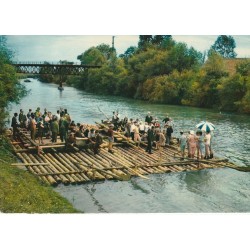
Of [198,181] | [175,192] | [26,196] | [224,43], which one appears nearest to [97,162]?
[175,192]

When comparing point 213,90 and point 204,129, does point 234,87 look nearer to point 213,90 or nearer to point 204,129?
point 213,90

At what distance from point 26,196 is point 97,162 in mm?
4882

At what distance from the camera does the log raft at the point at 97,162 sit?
45.4ft

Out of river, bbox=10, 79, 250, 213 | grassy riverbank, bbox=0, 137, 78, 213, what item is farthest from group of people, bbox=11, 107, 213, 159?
grassy riverbank, bbox=0, 137, 78, 213

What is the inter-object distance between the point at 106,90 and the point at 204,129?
26889 mm

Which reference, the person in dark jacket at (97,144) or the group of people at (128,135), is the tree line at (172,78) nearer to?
the group of people at (128,135)

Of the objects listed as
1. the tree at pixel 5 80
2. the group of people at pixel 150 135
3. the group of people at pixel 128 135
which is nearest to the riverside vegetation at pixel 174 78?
the group of people at pixel 128 135

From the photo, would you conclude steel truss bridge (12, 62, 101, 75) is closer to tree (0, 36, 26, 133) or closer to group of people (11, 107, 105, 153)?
tree (0, 36, 26, 133)

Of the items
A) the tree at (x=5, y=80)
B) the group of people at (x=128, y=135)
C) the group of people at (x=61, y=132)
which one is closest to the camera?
the tree at (x=5, y=80)

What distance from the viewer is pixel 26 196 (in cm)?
1077

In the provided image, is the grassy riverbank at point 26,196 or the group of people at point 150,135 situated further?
the group of people at point 150,135

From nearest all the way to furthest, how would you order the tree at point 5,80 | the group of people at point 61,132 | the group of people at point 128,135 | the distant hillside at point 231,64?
the tree at point 5,80
the group of people at point 128,135
the group of people at point 61,132
the distant hillside at point 231,64

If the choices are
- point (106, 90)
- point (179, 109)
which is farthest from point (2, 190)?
point (106, 90)

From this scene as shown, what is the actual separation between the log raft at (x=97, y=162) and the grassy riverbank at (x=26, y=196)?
1.11 m
